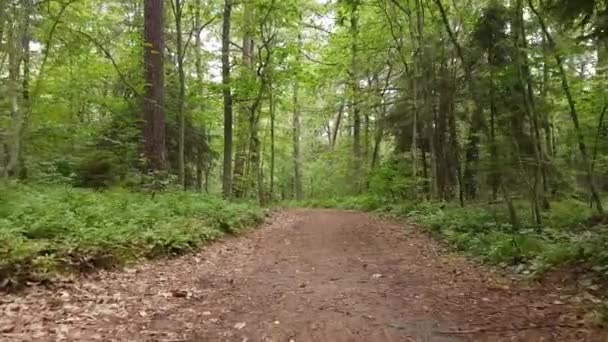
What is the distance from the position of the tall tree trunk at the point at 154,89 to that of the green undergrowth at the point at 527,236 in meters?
7.70

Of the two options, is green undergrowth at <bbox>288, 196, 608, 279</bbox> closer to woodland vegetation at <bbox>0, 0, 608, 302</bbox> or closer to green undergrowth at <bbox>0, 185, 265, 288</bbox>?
woodland vegetation at <bbox>0, 0, 608, 302</bbox>

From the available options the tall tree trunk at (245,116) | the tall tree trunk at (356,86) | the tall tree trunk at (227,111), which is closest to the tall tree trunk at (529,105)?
the tall tree trunk at (356,86)

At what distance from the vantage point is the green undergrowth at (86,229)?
599 cm

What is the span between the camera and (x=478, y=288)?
21.5 feet

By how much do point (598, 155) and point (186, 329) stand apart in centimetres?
1377

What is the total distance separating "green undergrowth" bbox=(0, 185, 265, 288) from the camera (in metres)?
5.99

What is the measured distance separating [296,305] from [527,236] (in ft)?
16.7

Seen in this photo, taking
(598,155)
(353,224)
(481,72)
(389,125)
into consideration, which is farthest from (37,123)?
(598,155)

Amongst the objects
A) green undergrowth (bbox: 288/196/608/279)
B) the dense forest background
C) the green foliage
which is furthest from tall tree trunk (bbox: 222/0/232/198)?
green undergrowth (bbox: 288/196/608/279)

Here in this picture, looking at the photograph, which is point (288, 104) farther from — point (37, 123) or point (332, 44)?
point (37, 123)

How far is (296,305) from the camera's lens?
5.82m

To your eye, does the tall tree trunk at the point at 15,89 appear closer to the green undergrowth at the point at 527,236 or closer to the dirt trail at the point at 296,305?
the dirt trail at the point at 296,305

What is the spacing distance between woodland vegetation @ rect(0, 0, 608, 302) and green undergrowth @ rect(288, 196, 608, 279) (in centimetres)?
4

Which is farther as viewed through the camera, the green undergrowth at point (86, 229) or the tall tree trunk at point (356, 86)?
the tall tree trunk at point (356, 86)
